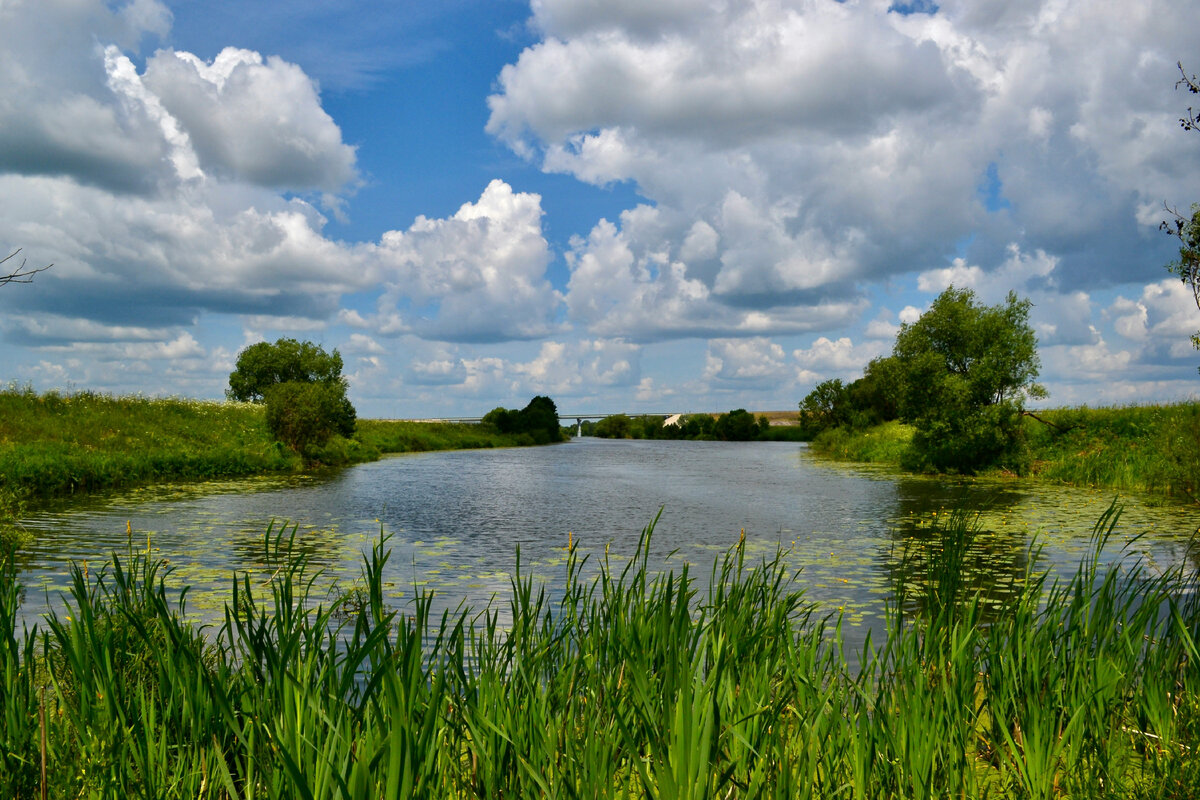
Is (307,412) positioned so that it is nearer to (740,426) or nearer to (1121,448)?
(1121,448)

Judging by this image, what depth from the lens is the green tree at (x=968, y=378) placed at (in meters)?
31.5

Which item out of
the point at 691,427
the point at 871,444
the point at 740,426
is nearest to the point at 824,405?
the point at 871,444

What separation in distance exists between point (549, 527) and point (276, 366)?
59.5 meters

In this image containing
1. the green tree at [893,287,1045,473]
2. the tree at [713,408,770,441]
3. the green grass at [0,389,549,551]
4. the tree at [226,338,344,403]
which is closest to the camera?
the green grass at [0,389,549,551]

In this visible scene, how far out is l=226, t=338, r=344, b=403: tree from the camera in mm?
65625

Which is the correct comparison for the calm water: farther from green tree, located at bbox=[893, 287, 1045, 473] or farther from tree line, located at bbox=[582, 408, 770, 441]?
tree line, located at bbox=[582, 408, 770, 441]

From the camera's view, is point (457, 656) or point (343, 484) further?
point (343, 484)

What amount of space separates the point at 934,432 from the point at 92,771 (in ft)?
110

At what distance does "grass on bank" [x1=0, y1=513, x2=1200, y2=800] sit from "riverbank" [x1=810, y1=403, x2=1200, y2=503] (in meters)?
18.5

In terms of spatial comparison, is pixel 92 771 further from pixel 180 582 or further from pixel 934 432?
pixel 934 432

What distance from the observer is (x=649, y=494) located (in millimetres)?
27469

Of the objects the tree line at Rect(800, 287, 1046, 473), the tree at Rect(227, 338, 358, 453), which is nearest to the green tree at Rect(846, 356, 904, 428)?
the tree line at Rect(800, 287, 1046, 473)

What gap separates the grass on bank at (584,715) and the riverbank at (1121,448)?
18.5 metres

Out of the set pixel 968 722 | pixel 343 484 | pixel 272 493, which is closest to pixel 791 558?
pixel 968 722
